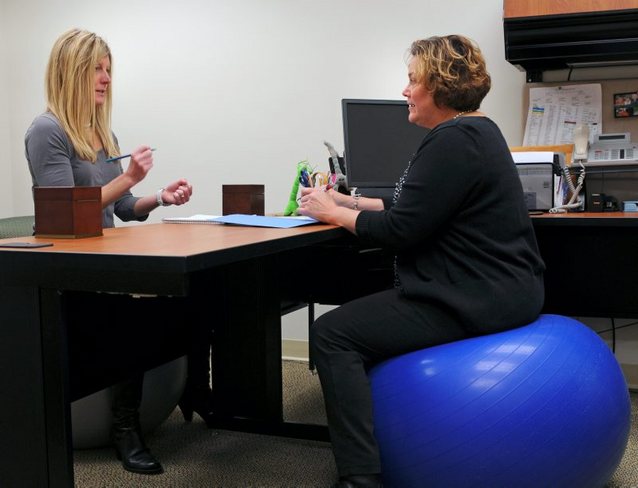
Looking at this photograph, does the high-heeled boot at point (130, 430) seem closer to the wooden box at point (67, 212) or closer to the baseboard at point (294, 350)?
the wooden box at point (67, 212)

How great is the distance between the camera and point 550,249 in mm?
2805

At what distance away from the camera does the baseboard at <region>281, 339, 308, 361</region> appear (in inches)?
150

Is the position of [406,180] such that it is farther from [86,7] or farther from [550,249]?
[86,7]

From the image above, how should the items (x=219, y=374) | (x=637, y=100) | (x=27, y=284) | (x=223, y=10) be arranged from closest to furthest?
(x=27, y=284) → (x=219, y=374) → (x=637, y=100) → (x=223, y=10)

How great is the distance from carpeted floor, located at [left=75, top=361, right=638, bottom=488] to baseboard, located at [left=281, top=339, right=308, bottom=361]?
0.93 m

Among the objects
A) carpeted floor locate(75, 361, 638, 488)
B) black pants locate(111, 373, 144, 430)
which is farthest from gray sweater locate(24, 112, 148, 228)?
carpeted floor locate(75, 361, 638, 488)

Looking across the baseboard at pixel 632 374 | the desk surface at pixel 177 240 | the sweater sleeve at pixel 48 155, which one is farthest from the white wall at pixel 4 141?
the baseboard at pixel 632 374

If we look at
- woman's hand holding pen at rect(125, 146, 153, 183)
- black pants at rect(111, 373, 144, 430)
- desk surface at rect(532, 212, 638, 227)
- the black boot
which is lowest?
the black boot

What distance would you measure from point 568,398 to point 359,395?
0.49 m

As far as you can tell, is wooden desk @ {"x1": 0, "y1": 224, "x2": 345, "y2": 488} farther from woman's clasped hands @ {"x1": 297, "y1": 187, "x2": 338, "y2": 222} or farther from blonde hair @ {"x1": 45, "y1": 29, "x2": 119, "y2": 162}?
blonde hair @ {"x1": 45, "y1": 29, "x2": 119, "y2": 162}

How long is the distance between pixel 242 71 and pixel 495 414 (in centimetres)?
255

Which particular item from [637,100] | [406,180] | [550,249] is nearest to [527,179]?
[550,249]

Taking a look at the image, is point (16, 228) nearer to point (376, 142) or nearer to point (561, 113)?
point (376, 142)

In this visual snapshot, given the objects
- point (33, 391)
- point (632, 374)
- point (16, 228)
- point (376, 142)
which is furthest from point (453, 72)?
point (16, 228)
